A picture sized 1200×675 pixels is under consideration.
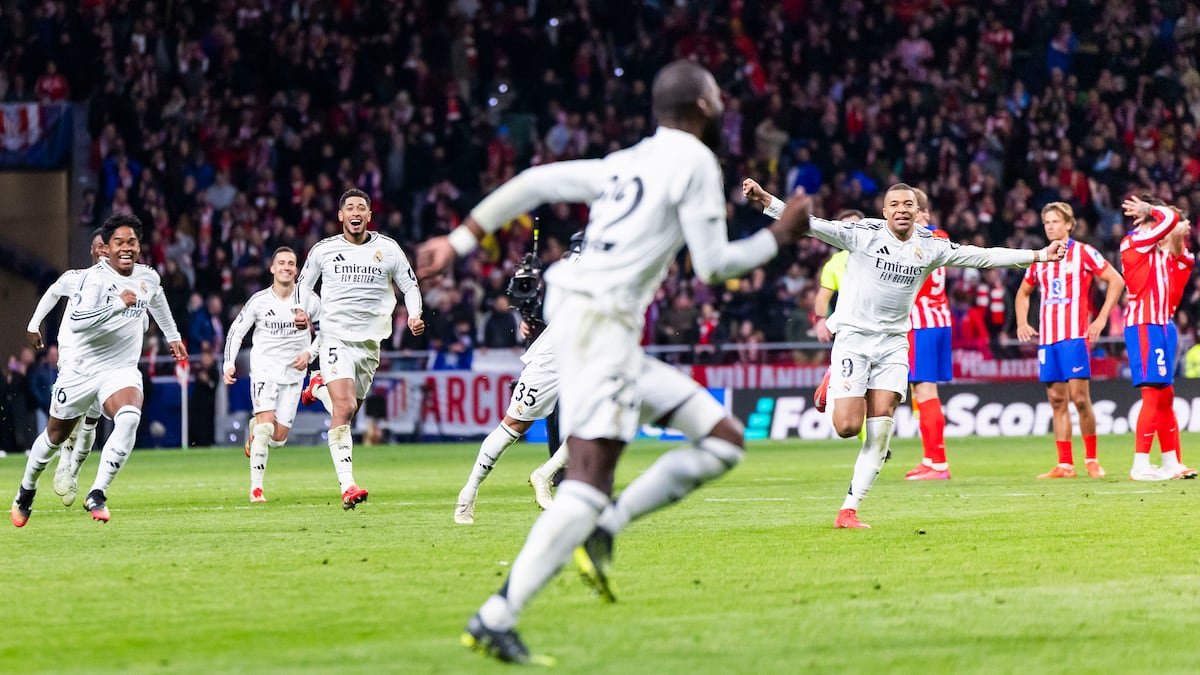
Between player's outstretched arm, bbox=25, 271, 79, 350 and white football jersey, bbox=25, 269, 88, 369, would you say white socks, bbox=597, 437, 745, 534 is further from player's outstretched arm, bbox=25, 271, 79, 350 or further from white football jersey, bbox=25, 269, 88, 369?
player's outstretched arm, bbox=25, 271, 79, 350

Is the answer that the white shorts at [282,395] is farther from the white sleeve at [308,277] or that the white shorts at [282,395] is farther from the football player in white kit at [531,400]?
the football player in white kit at [531,400]

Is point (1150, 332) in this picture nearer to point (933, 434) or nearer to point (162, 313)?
point (933, 434)

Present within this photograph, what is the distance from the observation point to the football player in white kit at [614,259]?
623 centimetres

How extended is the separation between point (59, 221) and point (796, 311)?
42.7 feet

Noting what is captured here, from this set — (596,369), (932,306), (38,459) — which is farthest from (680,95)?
(932,306)

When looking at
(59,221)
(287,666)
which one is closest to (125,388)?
(287,666)

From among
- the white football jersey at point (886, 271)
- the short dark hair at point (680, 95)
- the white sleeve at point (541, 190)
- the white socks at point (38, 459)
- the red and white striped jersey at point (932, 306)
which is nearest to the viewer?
the white sleeve at point (541, 190)

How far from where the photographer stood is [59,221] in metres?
30.9

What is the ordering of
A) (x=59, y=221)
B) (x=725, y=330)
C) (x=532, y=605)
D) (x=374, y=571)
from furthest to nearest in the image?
(x=59, y=221) → (x=725, y=330) → (x=374, y=571) → (x=532, y=605)

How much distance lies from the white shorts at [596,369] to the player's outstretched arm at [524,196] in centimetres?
37

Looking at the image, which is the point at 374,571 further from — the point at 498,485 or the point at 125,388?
the point at 498,485

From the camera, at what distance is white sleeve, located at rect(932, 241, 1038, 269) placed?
36.3ft

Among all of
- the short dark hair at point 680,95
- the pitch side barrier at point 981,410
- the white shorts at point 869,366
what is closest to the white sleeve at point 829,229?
the white shorts at point 869,366

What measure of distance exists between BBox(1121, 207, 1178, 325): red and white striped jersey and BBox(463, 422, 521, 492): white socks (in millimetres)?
6704
